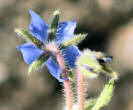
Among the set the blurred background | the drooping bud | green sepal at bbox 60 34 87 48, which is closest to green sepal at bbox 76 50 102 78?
the drooping bud

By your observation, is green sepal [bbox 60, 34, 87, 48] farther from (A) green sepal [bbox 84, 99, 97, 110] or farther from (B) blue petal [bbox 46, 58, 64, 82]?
(A) green sepal [bbox 84, 99, 97, 110]

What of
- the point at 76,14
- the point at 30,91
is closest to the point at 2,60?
the point at 30,91

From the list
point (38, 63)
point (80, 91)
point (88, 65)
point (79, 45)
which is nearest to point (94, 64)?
point (88, 65)

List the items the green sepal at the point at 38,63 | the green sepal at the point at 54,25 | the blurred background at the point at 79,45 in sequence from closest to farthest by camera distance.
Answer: the green sepal at the point at 38,63
the green sepal at the point at 54,25
the blurred background at the point at 79,45

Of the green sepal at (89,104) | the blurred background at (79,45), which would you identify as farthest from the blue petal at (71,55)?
the blurred background at (79,45)

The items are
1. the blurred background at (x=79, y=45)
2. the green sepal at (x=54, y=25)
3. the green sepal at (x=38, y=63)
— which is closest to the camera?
the green sepal at (x=38, y=63)

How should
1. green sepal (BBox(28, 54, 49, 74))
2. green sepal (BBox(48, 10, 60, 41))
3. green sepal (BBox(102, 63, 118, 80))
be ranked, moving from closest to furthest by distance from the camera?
green sepal (BBox(102, 63, 118, 80)) < green sepal (BBox(28, 54, 49, 74)) < green sepal (BBox(48, 10, 60, 41))

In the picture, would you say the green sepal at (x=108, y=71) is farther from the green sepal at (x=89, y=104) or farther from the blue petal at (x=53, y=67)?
the green sepal at (x=89, y=104)
